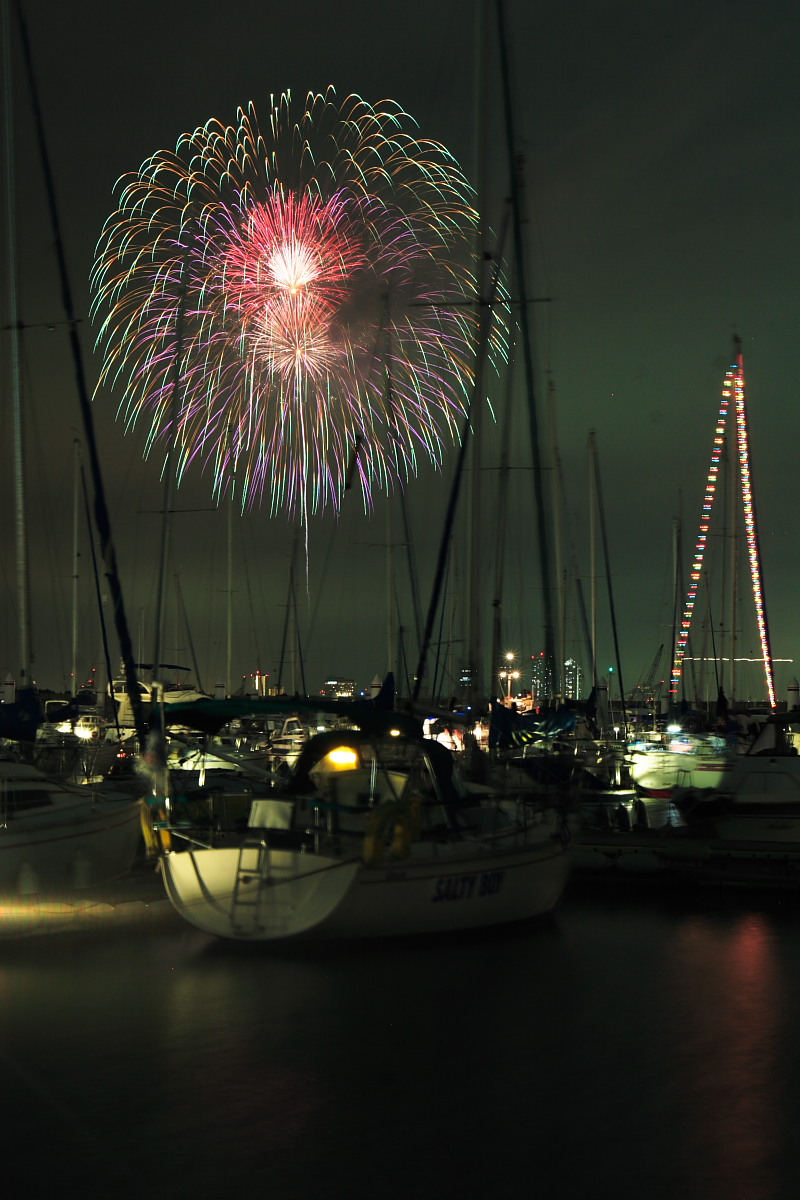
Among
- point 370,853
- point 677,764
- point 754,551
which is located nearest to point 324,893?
point 370,853

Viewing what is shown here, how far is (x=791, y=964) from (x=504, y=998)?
5944 millimetres

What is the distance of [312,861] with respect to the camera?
1948 cm

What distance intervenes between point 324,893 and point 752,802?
1456 cm

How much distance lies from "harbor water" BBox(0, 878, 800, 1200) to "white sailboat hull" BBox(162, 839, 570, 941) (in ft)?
2.15

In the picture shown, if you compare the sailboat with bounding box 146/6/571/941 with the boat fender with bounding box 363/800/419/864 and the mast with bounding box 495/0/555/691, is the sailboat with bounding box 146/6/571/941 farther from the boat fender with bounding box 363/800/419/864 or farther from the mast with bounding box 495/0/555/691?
the mast with bounding box 495/0/555/691

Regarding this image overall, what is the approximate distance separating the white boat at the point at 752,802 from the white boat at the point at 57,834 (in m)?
13.3

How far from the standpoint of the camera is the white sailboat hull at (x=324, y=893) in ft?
64.2

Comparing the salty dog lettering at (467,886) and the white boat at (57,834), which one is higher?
the white boat at (57,834)

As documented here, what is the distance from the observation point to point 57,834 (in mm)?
22391

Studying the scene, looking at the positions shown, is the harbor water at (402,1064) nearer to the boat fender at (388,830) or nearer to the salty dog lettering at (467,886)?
the salty dog lettering at (467,886)

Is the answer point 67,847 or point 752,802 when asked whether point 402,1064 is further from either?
point 752,802

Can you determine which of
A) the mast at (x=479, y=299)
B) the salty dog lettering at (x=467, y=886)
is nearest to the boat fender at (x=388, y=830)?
the salty dog lettering at (x=467, y=886)

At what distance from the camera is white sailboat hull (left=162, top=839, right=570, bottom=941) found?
19562 millimetres

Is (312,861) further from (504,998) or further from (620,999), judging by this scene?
(620,999)
